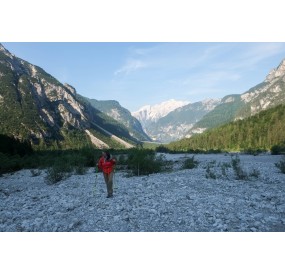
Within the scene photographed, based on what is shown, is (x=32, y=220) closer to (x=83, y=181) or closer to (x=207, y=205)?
(x=207, y=205)

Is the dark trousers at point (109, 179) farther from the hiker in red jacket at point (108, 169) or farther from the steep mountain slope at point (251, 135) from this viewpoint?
the steep mountain slope at point (251, 135)

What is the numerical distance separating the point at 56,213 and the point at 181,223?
614 cm

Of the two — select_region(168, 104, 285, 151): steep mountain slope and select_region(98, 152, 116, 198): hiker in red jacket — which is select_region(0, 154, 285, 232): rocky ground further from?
select_region(168, 104, 285, 151): steep mountain slope

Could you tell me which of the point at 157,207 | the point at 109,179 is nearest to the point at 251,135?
the point at 109,179

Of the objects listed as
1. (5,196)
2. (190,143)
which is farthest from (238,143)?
(5,196)

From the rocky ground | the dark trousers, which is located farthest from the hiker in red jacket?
the rocky ground

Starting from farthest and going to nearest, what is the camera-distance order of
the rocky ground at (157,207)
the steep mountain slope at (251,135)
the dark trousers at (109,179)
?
1. the steep mountain slope at (251,135)
2. the dark trousers at (109,179)
3. the rocky ground at (157,207)

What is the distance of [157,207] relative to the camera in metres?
14.7

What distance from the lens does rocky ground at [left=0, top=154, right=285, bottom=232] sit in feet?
40.9

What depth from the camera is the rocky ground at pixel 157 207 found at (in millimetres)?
12461

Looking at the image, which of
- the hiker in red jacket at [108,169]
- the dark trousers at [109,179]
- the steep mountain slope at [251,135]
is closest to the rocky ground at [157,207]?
the dark trousers at [109,179]

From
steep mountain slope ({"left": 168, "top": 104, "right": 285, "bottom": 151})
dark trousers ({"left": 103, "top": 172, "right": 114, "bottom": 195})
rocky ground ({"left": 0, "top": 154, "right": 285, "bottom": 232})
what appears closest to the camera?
rocky ground ({"left": 0, "top": 154, "right": 285, "bottom": 232})

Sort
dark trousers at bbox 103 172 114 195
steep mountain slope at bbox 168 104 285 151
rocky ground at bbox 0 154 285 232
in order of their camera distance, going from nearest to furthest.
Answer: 1. rocky ground at bbox 0 154 285 232
2. dark trousers at bbox 103 172 114 195
3. steep mountain slope at bbox 168 104 285 151

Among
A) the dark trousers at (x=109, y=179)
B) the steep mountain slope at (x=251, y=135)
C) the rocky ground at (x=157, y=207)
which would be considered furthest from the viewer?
the steep mountain slope at (x=251, y=135)
